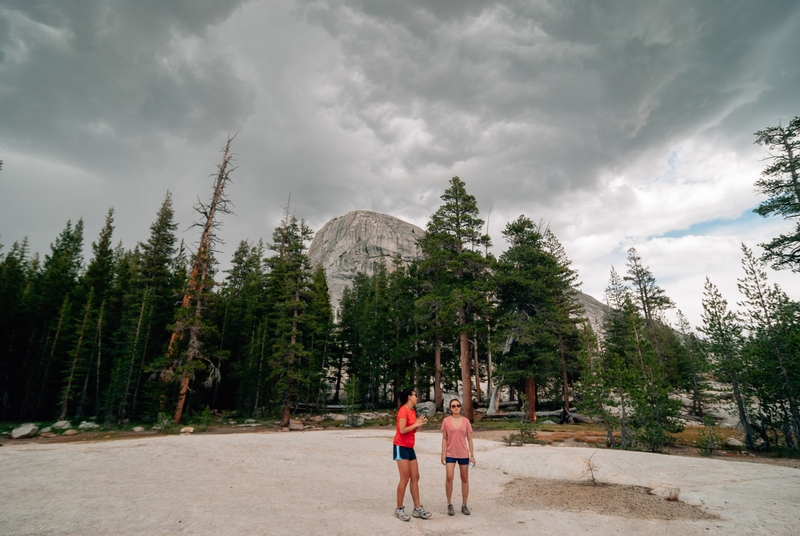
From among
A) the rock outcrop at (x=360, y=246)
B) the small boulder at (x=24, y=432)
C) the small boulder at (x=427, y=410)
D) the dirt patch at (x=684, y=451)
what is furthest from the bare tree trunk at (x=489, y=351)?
the rock outcrop at (x=360, y=246)

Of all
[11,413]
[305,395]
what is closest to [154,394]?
[305,395]

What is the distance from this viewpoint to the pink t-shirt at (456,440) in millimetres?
6113

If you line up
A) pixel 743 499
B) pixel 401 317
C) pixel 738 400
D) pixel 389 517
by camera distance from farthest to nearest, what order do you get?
pixel 401 317, pixel 738 400, pixel 743 499, pixel 389 517

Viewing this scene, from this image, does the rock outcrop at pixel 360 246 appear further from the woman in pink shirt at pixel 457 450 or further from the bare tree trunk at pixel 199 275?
the woman in pink shirt at pixel 457 450

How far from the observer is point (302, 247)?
27.0 metres

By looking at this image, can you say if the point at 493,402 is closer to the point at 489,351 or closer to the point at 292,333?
the point at 489,351

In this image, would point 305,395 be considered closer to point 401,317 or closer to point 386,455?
point 401,317

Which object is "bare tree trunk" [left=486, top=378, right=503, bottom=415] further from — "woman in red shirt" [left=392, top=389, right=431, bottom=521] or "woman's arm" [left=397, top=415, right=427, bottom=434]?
"woman's arm" [left=397, top=415, right=427, bottom=434]

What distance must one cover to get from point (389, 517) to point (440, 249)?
2105 centimetres

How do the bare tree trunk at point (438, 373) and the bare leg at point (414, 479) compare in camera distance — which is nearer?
the bare leg at point (414, 479)

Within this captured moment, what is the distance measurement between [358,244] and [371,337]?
97.2 metres

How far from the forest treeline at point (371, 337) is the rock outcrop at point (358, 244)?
2934 inches

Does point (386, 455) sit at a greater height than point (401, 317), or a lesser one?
lesser

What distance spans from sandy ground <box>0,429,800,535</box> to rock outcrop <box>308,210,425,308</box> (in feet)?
325
